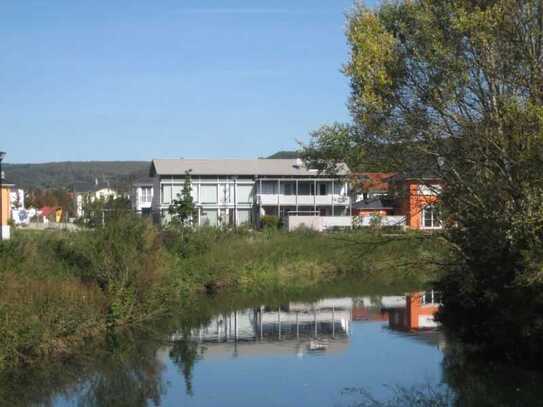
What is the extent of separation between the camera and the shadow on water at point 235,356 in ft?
50.9

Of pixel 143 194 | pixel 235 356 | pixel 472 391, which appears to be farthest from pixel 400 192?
pixel 143 194

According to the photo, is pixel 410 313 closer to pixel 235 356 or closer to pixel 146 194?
pixel 235 356

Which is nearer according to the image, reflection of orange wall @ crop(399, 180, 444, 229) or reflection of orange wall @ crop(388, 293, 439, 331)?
reflection of orange wall @ crop(399, 180, 444, 229)

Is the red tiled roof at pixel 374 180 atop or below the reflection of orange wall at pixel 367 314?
atop

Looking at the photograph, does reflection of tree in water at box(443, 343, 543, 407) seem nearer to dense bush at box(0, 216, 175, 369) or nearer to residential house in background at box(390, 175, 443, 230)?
residential house in background at box(390, 175, 443, 230)

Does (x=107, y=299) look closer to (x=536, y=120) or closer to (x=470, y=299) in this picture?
(x=470, y=299)

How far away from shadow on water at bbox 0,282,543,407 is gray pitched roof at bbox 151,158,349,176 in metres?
33.4

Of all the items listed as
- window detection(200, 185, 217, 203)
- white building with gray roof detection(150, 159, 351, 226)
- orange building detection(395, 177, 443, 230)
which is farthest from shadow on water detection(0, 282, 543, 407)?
window detection(200, 185, 217, 203)

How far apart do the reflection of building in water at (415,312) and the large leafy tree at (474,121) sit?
6.13 meters

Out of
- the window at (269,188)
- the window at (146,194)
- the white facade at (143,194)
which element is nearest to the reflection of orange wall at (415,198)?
the window at (269,188)

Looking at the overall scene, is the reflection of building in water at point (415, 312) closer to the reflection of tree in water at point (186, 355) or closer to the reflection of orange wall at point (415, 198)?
the reflection of orange wall at point (415, 198)

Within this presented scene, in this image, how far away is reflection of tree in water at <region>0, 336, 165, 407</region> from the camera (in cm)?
1565

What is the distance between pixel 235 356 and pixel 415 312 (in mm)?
9685

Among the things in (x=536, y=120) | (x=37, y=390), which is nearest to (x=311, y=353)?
(x=37, y=390)
